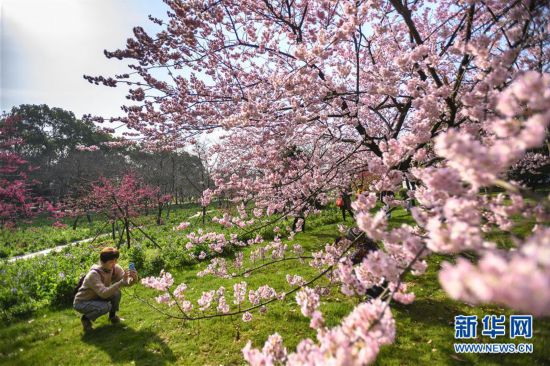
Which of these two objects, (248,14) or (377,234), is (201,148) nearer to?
(248,14)

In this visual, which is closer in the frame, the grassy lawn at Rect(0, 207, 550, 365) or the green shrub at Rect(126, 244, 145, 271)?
the grassy lawn at Rect(0, 207, 550, 365)

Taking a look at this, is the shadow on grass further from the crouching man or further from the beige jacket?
the beige jacket

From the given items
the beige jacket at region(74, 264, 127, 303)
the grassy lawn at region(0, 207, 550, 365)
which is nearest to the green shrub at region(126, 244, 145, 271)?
the grassy lawn at region(0, 207, 550, 365)

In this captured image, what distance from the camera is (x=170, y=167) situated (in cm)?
3288

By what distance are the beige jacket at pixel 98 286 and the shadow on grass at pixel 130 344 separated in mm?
649

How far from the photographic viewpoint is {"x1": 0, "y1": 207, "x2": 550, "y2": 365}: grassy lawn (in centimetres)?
380

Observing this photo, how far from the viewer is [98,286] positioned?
206 inches

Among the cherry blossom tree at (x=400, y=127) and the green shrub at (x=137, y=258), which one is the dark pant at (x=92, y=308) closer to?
the cherry blossom tree at (x=400, y=127)

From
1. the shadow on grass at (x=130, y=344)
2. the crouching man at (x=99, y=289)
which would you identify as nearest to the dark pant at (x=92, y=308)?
the crouching man at (x=99, y=289)

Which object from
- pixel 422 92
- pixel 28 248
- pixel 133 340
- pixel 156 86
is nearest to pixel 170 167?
pixel 28 248

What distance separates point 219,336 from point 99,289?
237 cm

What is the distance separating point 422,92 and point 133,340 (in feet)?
19.1

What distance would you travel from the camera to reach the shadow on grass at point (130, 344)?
170 inches

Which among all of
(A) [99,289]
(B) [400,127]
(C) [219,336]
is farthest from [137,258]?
(B) [400,127]
